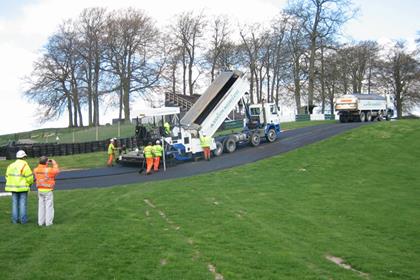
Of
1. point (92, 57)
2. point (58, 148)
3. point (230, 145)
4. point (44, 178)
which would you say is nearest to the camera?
point (44, 178)

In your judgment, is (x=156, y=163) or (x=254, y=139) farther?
(x=254, y=139)

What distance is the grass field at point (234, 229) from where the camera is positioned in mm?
8070

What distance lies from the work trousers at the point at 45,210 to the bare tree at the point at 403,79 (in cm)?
6343

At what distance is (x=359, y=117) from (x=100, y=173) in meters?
24.2

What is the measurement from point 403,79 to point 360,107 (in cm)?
3436

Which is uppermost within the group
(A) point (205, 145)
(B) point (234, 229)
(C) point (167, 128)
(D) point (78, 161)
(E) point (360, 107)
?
(E) point (360, 107)

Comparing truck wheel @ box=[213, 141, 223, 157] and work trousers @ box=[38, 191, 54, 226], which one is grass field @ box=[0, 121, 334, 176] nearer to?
truck wheel @ box=[213, 141, 223, 157]

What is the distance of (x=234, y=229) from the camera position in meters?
11.2

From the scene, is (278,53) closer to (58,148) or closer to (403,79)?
(403,79)

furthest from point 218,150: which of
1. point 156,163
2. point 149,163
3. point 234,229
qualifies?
point 234,229

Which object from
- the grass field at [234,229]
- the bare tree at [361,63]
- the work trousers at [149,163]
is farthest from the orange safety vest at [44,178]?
the bare tree at [361,63]

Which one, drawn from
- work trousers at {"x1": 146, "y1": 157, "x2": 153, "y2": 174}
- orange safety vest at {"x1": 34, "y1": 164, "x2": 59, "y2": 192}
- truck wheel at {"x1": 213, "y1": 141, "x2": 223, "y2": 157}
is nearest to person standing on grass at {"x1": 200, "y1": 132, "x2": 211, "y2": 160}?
truck wheel at {"x1": 213, "y1": 141, "x2": 223, "y2": 157}

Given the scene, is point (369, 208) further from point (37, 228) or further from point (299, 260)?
point (37, 228)

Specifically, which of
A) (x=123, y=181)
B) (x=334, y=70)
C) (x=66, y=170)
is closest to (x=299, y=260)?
(x=123, y=181)
